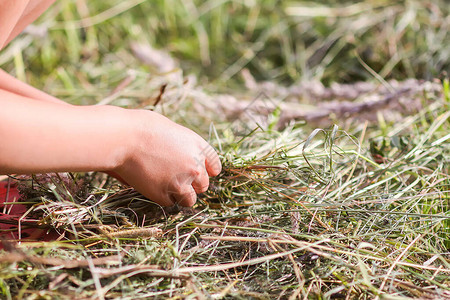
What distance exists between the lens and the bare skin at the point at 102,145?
1.94ft

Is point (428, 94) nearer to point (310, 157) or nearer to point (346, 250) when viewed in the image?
point (310, 157)

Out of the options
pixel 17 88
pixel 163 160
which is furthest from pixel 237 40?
pixel 163 160

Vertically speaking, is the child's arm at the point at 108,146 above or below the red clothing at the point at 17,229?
above

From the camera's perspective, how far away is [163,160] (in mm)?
701

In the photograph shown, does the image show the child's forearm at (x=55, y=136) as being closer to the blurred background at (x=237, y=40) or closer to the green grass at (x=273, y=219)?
the green grass at (x=273, y=219)

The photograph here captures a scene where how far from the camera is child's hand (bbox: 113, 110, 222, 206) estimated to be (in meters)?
0.69

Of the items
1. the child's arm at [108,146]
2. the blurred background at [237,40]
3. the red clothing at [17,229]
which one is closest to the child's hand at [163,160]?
the child's arm at [108,146]

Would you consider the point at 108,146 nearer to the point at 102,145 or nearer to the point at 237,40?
the point at 102,145

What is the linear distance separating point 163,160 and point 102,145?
0.10 meters

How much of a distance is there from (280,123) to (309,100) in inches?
9.8

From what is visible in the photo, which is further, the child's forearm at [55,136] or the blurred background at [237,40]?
the blurred background at [237,40]

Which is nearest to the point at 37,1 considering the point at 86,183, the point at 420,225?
the point at 86,183

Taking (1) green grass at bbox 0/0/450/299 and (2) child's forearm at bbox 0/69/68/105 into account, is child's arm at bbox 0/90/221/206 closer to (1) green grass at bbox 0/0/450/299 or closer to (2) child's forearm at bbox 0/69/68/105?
(1) green grass at bbox 0/0/450/299

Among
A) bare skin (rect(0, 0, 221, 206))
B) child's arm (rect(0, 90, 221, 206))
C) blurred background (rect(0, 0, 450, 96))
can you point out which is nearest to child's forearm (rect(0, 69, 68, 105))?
bare skin (rect(0, 0, 221, 206))
